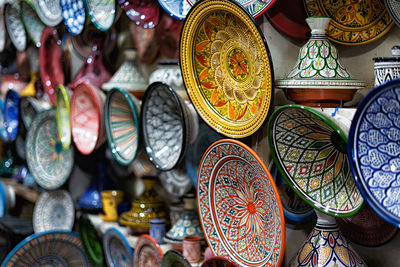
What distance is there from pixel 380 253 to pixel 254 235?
306mm

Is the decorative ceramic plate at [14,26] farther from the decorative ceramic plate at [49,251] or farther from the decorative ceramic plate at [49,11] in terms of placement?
the decorative ceramic plate at [49,251]

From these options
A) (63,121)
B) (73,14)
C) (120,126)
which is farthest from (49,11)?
(120,126)

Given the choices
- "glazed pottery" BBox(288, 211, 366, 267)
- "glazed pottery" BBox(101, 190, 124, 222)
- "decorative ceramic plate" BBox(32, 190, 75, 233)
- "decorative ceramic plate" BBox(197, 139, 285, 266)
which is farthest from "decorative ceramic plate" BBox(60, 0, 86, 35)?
"glazed pottery" BBox(288, 211, 366, 267)

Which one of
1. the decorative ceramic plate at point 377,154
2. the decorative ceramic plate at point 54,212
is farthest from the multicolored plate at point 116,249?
the decorative ceramic plate at point 377,154

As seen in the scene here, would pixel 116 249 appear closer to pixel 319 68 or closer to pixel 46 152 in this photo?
pixel 46 152

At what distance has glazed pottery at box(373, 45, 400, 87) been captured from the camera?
1130 millimetres

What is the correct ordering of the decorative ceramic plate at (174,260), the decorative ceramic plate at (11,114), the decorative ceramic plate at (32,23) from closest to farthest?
the decorative ceramic plate at (174,260) → the decorative ceramic plate at (32,23) → the decorative ceramic plate at (11,114)

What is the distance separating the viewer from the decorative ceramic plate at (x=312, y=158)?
1215mm

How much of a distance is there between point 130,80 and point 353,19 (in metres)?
0.90

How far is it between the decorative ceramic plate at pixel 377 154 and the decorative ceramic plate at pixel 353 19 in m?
0.33

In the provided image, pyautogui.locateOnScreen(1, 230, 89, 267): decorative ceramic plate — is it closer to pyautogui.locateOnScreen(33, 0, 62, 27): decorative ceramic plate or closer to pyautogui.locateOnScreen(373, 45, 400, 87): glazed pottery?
pyautogui.locateOnScreen(33, 0, 62, 27): decorative ceramic plate

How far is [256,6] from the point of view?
54.6 inches

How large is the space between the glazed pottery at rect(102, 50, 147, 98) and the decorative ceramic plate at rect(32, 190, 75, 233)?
659 millimetres

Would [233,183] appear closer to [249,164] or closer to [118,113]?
[249,164]
